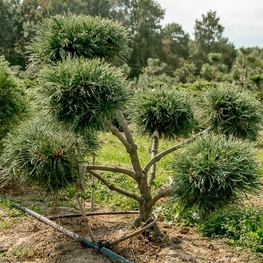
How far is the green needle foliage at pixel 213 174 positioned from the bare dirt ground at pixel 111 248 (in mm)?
557

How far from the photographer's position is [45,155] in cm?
196

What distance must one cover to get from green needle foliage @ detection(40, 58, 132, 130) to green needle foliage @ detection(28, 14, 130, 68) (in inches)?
14.3

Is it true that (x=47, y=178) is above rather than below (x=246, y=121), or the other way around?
below

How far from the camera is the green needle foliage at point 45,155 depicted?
1964 mm

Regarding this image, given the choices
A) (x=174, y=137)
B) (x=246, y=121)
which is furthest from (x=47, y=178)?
(x=246, y=121)

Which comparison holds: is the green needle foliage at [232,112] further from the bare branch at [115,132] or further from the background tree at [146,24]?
the background tree at [146,24]

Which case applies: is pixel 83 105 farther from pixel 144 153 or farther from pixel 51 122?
pixel 144 153

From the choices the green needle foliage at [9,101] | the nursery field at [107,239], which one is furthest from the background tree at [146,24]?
the nursery field at [107,239]

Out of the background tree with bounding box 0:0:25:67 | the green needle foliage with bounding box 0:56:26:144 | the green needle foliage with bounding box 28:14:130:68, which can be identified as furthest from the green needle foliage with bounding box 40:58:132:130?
the background tree with bounding box 0:0:25:67

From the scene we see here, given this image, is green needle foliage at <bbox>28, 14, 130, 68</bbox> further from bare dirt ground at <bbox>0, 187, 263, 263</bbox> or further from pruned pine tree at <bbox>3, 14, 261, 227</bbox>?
bare dirt ground at <bbox>0, 187, 263, 263</bbox>

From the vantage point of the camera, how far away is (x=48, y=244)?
252 centimetres

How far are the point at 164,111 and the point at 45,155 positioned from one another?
0.92 m

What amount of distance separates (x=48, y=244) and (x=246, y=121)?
1.53m

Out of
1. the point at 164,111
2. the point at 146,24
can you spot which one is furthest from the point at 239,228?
the point at 146,24
